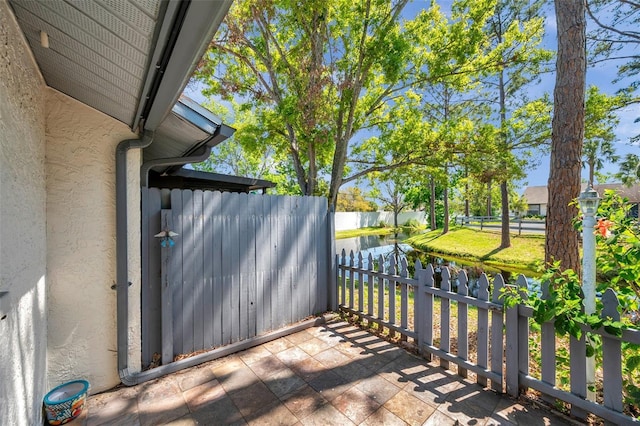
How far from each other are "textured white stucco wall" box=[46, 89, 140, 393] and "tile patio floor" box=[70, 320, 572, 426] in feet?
A: 1.21

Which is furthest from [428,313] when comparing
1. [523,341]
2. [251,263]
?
[251,263]

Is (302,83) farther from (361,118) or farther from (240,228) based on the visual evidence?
(240,228)

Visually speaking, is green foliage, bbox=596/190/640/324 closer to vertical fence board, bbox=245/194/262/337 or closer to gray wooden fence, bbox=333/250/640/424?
gray wooden fence, bbox=333/250/640/424

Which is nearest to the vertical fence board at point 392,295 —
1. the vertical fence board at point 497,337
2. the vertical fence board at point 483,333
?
the vertical fence board at point 483,333

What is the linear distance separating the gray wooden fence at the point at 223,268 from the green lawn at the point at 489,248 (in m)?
8.39

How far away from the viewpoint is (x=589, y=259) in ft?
6.26

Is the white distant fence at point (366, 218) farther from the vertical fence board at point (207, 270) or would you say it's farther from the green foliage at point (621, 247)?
the green foliage at point (621, 247)

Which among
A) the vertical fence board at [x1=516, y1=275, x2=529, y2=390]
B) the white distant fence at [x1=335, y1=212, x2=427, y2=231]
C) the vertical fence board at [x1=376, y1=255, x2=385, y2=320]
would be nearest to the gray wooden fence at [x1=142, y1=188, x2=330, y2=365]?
the vertical fence board at [x1=376, y1=255, x2=385, y2=320]

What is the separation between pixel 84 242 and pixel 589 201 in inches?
157

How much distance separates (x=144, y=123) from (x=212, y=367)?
2354 mm

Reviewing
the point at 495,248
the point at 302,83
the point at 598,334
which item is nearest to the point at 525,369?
the point at 598,334

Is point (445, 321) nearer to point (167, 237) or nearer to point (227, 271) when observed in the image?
point (227, 271)

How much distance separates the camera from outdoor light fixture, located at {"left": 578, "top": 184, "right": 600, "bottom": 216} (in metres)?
1.88

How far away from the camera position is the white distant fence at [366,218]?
2494 centimetres
